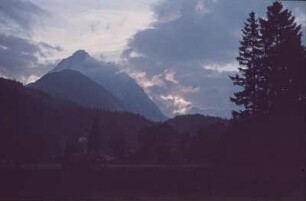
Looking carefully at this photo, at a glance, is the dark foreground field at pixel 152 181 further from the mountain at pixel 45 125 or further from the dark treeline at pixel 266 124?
the mountain at pixel 45 125

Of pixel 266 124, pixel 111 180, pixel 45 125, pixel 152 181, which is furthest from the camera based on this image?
pixel 45 125

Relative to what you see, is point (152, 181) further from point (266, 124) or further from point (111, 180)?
point (266, 124)

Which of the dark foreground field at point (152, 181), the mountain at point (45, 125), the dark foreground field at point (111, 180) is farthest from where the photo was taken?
the mountain at point (45, 125)

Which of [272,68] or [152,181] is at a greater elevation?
[272,68]

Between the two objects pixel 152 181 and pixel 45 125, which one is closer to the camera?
pixel 152 181

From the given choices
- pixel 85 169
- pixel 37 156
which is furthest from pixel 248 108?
pixel 37 156

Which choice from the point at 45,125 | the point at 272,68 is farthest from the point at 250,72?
the point at 45,125

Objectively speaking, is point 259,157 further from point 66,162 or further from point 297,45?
point 66,162

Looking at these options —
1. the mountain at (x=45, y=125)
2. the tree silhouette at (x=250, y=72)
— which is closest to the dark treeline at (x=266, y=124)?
the tree silhouette at (x=250, y=72)

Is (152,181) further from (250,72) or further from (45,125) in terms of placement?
(45,125)

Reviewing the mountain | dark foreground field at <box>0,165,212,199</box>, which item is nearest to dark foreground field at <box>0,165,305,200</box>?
dark foreground field at <box>0,165,212,199</box>

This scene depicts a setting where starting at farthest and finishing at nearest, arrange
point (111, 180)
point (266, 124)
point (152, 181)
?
point (111, 180)
point (152, 181)
point (266, 124)

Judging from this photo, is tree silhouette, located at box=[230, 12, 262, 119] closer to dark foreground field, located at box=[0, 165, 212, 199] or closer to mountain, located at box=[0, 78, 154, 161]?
dark foreground field, located at box=[0, 165, 212, 199]

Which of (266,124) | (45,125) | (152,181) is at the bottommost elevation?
(152,181)
